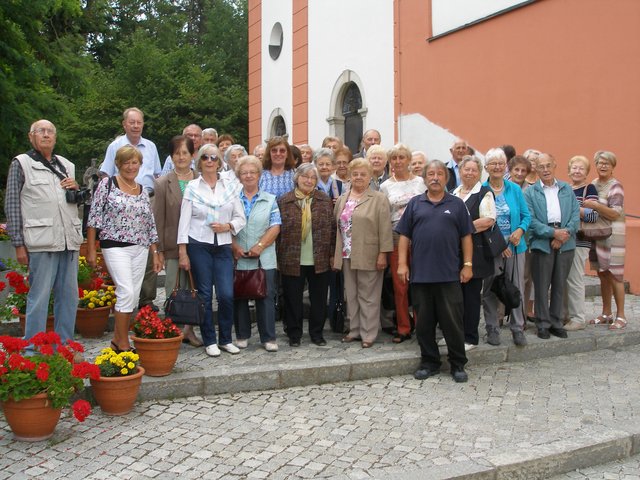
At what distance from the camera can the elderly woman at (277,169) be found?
6980mm

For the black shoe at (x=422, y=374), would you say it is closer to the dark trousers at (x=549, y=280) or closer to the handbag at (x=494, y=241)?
the handbag at (x=494, y=241)

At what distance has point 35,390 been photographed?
14.6 ft

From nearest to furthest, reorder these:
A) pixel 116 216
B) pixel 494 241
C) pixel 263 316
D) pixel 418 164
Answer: pixel 116 216
pixel 494 241
pixel 263 316
pixel 418 164

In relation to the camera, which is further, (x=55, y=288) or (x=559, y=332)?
(x=559, y=332)

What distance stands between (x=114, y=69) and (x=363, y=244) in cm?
2569

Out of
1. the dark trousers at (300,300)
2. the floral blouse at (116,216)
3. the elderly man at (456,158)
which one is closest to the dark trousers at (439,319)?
the dark trousers at (300,300)

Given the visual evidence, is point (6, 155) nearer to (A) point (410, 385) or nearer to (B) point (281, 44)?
(A) point (410, 385)

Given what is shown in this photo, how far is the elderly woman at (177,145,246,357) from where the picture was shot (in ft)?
20.0

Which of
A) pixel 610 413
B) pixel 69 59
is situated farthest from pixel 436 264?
pixel 69 59

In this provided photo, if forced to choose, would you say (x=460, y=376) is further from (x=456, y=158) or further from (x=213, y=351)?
(x=456, y=158)

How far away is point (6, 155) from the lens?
11609 millimetres

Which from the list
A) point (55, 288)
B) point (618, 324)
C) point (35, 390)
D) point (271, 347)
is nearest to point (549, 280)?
point (618, 324)

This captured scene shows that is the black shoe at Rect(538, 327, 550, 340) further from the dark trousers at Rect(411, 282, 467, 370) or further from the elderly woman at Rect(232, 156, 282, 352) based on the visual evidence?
the elderly woman at Rect(232, 156, 282, 352)

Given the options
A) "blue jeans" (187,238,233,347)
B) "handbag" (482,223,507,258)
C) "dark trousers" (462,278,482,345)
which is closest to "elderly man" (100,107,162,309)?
"blue jeans" (187,238,233,347)
